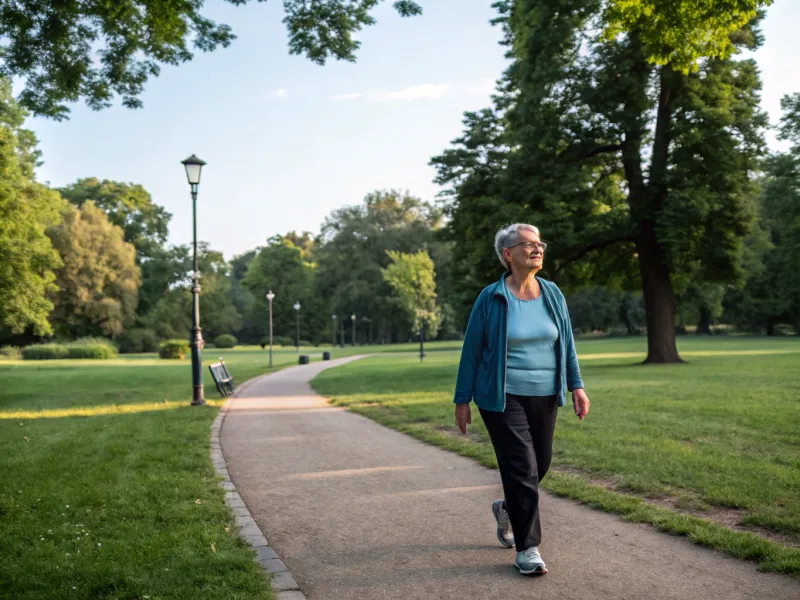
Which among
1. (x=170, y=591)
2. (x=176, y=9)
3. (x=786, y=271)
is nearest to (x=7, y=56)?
(x=176, y=9)

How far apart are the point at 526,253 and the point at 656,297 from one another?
70.9 feet

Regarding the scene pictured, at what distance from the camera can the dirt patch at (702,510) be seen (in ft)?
15.5

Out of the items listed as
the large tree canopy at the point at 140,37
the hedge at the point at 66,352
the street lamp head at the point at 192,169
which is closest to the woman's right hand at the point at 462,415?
the large tree canopy at the point at 140,37

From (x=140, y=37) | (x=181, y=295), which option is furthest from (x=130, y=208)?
(x=140, y=37)

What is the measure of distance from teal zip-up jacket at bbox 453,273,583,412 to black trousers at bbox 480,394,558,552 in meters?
0.11

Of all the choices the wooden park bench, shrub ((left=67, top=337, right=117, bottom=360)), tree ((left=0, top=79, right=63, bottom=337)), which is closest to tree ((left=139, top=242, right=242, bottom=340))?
shrub ((left=67, top=337, right=117, bottom=360))

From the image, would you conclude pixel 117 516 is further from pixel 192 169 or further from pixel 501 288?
pixel 192 169

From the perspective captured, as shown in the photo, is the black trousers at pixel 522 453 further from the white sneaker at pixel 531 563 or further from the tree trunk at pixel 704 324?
the tree trunk at pixel 704 324

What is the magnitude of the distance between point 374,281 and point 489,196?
180 feet

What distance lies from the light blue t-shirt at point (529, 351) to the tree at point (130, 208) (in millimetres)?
71965

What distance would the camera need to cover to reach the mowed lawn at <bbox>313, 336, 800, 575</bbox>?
16.6ft

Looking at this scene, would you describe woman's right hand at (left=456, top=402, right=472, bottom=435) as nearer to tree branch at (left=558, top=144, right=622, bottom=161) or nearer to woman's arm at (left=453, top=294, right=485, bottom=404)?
woman's arm at (left=453, top=294, right=485, bottom=404)

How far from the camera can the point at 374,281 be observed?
77.9 meters

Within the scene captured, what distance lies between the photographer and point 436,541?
4797 millimetres
